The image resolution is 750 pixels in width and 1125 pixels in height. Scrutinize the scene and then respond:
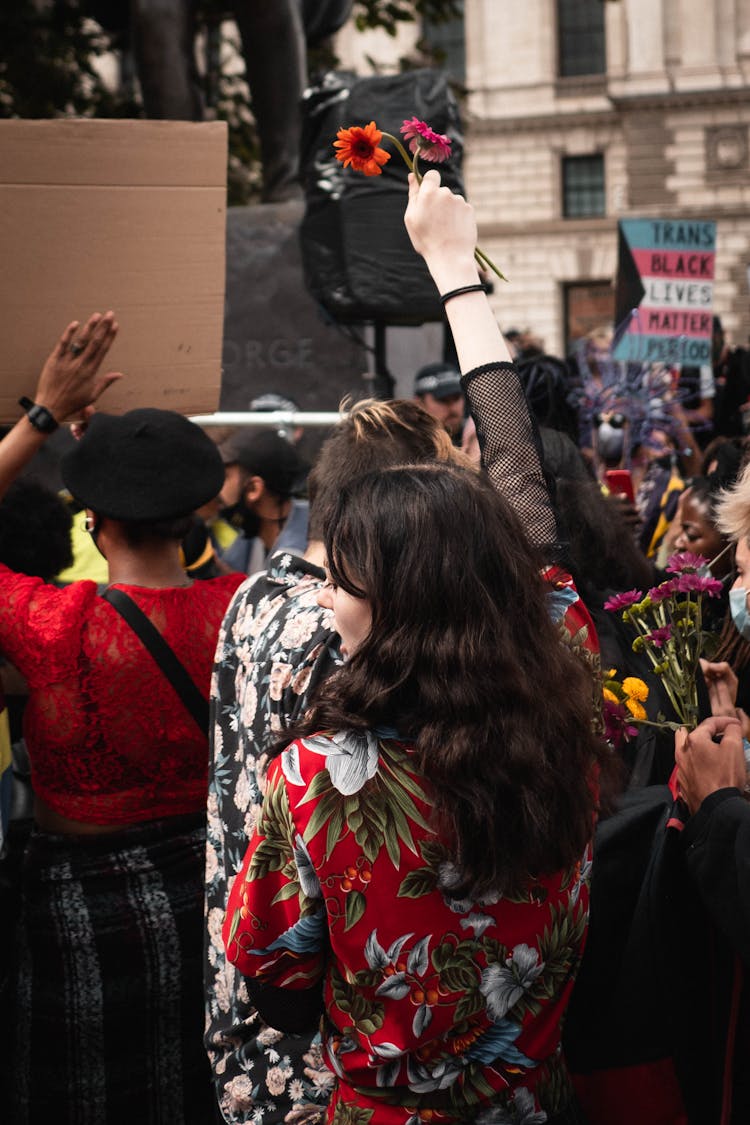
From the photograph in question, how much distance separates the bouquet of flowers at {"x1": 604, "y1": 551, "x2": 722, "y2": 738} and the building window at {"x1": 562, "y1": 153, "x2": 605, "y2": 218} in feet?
120

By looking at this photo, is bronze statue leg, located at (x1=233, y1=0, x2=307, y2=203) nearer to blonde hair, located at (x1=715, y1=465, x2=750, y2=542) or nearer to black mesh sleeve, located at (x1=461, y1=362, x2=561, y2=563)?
blonde hair, located at (x1=715, y1=465, x2=750, y2=542)

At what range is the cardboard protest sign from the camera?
691 cm

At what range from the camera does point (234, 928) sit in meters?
1.73

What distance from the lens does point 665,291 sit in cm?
709

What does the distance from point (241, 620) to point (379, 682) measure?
692 millimetres

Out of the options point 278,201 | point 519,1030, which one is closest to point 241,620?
point 519,1030

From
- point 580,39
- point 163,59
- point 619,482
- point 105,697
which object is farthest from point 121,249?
point 580,39

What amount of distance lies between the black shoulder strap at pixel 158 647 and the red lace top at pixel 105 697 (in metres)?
0.01

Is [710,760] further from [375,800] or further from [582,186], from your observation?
[582,186]

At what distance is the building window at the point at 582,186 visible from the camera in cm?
3712

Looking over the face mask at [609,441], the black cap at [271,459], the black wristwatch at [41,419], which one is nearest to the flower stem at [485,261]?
the black wristwatch at [41,419]

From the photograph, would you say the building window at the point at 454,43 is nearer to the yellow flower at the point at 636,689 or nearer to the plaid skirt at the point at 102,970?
the plaid skirt at the point at 102,970

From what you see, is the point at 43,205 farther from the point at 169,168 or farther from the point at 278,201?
the point at 278,201

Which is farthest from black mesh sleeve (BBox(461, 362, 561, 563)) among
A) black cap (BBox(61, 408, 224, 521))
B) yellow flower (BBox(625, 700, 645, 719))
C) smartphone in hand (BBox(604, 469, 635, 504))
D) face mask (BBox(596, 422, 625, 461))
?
face mask (BBox(596, 422, 625, 461))
